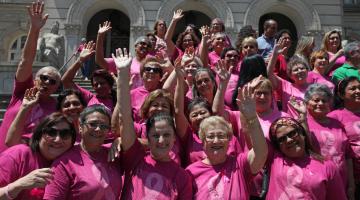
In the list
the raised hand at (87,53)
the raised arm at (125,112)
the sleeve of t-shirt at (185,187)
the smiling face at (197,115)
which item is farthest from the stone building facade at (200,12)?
the sleeve of t-shirt at (185,187)

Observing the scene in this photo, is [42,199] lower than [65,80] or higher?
lower

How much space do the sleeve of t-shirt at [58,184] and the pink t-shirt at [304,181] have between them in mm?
1924

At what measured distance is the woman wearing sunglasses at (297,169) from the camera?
3.88 metres

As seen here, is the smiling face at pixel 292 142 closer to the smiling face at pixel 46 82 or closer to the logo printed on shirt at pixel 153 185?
the logo printed on shirt at pixel 153 185

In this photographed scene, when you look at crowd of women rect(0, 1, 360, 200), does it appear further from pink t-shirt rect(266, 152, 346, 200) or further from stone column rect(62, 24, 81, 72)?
stone column rect(62, 24, 81, 72)

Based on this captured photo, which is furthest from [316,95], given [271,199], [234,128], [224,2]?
[224,2]

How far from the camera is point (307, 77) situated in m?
6.67

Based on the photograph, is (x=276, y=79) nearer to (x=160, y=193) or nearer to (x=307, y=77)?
(x=307, y=77)

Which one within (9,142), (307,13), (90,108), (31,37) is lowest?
(9,142)

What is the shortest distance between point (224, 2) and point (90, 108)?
1792 centimetres

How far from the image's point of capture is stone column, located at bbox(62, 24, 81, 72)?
2002 centimetres

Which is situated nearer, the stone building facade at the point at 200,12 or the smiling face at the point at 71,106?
the smiling face at the point at 71,106

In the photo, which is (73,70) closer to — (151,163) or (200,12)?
(151,163)

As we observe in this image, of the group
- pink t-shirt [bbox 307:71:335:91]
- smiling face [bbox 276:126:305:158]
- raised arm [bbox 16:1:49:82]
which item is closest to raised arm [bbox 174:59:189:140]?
smiling face [bbox 276:126:305:158]
